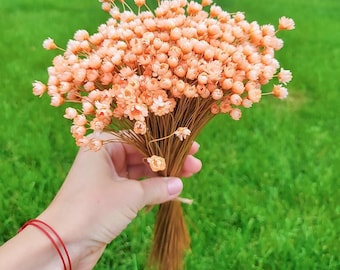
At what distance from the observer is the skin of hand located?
146 centimetres

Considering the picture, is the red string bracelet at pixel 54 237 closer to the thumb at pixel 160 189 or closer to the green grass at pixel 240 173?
the thumb at pixel 160 189

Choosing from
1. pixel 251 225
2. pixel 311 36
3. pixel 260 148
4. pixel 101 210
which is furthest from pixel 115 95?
pixel 311 36

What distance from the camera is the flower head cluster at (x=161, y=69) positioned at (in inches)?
49.1

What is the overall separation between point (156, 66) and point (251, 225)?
3.51ft

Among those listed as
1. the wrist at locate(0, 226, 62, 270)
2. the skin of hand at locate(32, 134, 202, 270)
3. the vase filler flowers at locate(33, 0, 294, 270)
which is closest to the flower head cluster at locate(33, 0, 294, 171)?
the vase filler flowers at locate(33, 0, 294, 270)

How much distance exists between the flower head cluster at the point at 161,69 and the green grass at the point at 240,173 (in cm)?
83

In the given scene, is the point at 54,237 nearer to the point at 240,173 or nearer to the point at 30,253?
the point at 30,253

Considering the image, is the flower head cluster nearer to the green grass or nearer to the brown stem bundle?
the brown stem bundle

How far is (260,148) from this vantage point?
8.99 feet

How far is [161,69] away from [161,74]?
10 millimetres

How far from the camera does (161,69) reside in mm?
1250

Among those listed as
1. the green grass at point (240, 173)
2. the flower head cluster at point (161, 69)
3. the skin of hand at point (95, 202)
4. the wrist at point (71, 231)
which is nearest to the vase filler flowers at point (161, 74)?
the flower head cluster at point (161, 69)

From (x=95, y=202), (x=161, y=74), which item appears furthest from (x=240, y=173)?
(x=161, y=74)

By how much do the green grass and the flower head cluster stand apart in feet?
2.71
